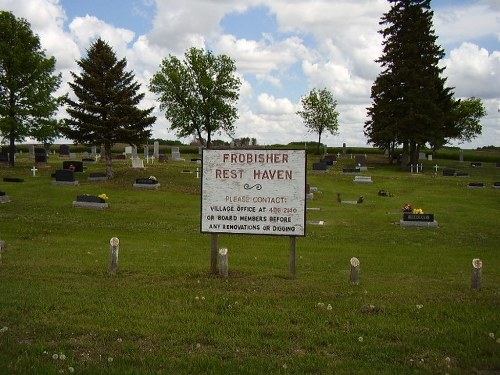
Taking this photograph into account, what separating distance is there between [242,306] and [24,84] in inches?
1674

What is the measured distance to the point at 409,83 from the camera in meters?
54.8

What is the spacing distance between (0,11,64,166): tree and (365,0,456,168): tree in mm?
33291

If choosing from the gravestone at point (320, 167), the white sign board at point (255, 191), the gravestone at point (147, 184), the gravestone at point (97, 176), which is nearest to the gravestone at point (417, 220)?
the white sign board at point (255, 191)

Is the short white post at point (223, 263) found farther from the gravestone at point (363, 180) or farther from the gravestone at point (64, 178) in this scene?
the gravestone at point (363, 180)

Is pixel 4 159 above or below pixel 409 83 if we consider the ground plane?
below

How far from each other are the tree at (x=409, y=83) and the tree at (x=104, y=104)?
27.7 metres

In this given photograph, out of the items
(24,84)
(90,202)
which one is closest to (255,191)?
(90,202)

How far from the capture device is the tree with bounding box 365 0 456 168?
178ft

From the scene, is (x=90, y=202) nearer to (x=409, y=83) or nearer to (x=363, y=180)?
(x=363, y=180)

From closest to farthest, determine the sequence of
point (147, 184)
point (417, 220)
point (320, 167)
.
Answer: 1. point (417, 220)
2. point (147, 184)
3. point (320, 167)

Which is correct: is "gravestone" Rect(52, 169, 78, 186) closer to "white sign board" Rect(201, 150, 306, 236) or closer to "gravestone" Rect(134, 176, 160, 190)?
"gravestone" Rect(134, 176, 160, 190)

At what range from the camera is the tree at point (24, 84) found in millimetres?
43531

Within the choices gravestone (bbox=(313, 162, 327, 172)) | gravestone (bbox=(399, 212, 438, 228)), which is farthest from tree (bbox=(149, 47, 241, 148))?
gravestone (bbox=(399, 212, 438, 228))

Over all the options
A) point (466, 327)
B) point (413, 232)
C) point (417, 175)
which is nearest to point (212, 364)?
point (466, 327)
